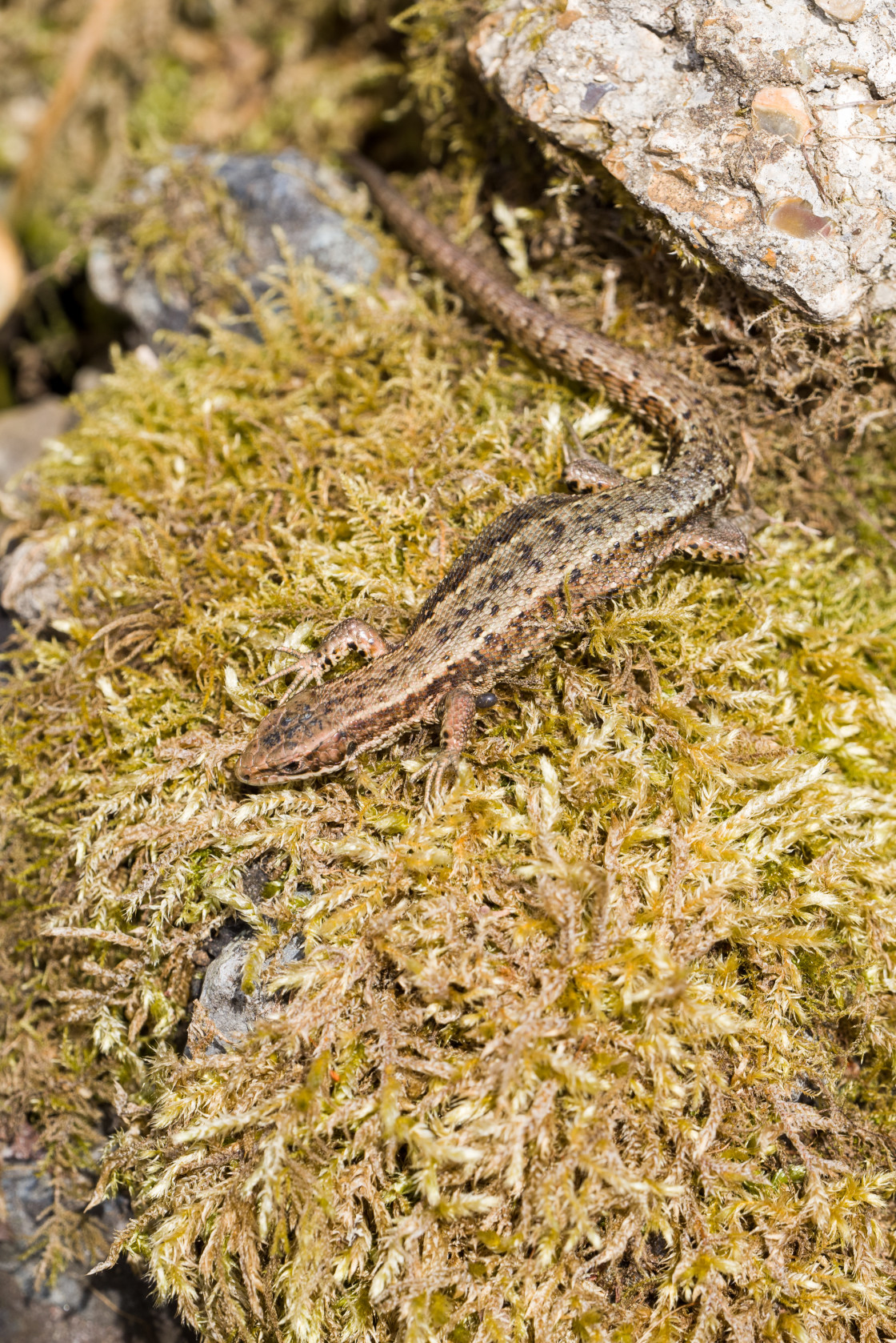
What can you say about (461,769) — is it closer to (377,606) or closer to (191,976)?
(377,606)

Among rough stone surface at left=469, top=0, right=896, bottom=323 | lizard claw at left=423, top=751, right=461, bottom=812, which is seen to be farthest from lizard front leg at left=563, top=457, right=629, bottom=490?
lizard claw at left=423, top=751, right=461, bottom=812

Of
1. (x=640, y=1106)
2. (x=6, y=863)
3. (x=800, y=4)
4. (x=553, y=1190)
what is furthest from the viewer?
(x=6, y=863)

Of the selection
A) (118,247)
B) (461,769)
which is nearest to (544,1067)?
(461,769)

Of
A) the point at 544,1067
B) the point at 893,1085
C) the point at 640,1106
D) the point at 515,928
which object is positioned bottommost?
the point at 893,1085

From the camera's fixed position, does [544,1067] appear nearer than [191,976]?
Yes

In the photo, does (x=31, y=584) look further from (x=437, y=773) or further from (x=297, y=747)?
(x=437, y=773)

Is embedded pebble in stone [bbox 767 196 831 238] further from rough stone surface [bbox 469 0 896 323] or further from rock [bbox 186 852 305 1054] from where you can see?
rock [bbox 186 852 305 1054]

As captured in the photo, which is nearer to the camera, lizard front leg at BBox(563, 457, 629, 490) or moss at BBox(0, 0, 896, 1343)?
moss at BBox(0, 0, 896, 1343)

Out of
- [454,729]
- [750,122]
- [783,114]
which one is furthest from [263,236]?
[454,729]
